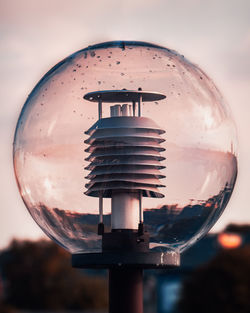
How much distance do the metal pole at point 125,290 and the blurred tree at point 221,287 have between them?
42838 mm

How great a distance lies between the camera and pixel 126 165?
14.7ft

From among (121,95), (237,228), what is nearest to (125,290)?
(121,95)

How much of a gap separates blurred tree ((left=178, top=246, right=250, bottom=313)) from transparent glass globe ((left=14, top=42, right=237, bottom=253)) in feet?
140

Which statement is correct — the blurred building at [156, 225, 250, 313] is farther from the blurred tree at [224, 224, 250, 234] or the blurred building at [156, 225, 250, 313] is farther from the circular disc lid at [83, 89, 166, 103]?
the circular disc lid at [83, 89, 166, 103]

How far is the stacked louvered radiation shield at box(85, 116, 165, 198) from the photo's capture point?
177 inches

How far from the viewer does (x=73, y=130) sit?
453 cm

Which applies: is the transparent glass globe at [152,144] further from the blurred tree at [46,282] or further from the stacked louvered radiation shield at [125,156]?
the blurred tree at [46,282]

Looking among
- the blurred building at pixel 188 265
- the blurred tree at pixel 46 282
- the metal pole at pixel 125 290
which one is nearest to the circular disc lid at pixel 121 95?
the metal pole at pixel 125 290

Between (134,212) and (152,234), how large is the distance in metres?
0.13

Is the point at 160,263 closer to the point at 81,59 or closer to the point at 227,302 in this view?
the point at 81,59

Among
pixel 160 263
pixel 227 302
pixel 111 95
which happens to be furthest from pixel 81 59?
pixel 227 302

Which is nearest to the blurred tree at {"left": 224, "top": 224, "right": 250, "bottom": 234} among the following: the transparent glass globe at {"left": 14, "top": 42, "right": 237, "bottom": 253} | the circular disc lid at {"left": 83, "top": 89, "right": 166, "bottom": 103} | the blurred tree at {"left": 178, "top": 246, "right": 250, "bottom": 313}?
the blurred tree at {"left": 178, "top": 246, "right": 250, "bottom": 313}

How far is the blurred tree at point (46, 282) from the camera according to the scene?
70.2m

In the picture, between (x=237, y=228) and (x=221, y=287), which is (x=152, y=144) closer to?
(x=221, y=287)
